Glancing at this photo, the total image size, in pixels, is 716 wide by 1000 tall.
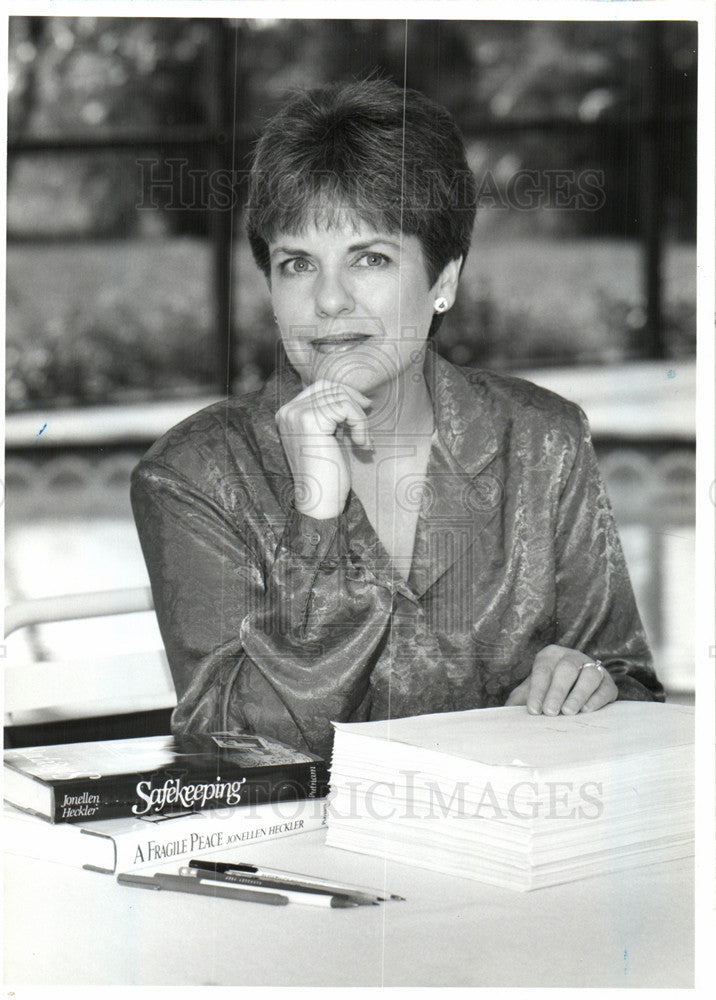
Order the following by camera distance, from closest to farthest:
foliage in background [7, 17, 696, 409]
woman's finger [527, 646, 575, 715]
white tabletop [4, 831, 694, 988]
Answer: white tabletop [4, 831, 694, 988]
woman's finger [527, 646, 575, 715]
foliage in background [7, 17, 696, 409]

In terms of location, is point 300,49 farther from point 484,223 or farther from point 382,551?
point 382,551

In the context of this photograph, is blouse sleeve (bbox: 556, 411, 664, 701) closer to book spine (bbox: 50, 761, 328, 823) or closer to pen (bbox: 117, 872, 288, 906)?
book spine (bbox: 50, 761, 328, 823)

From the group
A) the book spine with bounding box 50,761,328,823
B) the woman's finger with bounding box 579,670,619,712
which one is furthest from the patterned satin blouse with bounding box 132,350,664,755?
the book spine with bounding box 50,761,328,823

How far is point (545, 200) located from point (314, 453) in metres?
0.44

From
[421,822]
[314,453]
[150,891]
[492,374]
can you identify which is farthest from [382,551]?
[150,891]

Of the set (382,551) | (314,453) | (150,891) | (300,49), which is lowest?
(150,891)

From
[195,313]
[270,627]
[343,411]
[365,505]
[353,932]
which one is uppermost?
[195,313]

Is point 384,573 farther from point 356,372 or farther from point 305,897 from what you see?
point 305,897

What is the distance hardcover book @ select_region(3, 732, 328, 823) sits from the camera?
1.05 metres

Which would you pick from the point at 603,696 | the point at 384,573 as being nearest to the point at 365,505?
the point at 384,573

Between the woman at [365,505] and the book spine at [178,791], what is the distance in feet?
0.69

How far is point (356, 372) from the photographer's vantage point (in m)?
1.37

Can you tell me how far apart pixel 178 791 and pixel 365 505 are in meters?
0.44

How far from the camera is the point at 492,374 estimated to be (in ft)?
4.90
